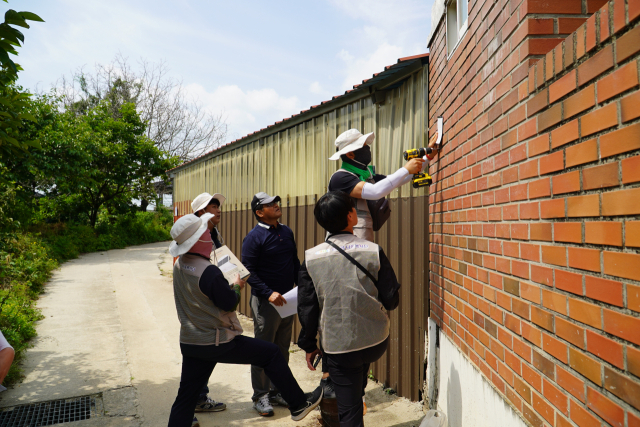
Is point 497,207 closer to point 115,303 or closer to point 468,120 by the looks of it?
point 468,120

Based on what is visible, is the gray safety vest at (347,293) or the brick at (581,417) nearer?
the brick at (581,417)

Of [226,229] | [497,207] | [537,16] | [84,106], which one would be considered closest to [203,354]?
[497,207]

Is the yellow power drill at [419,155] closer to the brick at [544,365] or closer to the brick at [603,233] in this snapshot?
the brick at [544,365]

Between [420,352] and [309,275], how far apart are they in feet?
6.20

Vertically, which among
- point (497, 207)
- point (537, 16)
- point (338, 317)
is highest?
point (537, 16)

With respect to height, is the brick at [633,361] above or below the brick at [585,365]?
above

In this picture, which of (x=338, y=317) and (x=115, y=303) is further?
(x=115, y=303)

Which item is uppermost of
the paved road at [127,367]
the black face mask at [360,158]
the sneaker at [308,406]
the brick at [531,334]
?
the black face mask at [360,158]

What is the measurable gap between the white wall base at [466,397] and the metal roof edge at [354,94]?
8.44ft

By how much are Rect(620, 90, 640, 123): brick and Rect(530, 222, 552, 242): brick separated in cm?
60

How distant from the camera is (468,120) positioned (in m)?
2.99

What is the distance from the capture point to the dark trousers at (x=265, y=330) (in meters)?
4.52

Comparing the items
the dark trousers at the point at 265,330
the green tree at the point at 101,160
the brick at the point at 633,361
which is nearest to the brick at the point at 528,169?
the brick at the point at 633,361

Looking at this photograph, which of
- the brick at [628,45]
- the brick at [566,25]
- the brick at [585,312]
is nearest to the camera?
the brick at [628,45]
